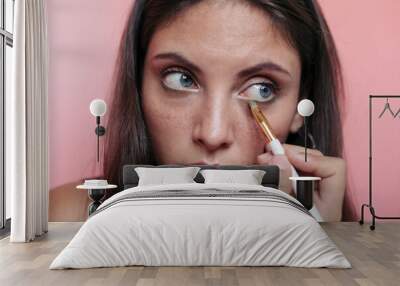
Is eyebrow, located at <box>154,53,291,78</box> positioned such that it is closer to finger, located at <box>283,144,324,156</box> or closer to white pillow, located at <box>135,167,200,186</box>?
finger, located at <box>283,144,324,156</box>

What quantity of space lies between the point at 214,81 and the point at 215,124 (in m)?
0.50

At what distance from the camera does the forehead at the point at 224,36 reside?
7047 mm

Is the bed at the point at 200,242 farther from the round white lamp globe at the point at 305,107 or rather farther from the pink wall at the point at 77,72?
the pink wall at the point at 77,72

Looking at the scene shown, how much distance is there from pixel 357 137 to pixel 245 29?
6.19 feet

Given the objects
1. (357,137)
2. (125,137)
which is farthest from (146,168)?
(357,137)

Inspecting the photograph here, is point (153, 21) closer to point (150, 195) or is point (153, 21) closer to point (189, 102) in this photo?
point (189, 102)

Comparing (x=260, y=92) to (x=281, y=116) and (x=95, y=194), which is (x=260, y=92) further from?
(x=95, y=194)

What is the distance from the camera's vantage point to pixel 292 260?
450 centimetres

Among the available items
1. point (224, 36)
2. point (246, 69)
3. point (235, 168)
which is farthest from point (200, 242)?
point (224, 36)

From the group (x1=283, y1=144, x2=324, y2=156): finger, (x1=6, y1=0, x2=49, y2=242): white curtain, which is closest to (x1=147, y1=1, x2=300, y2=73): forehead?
(x1=283, y1=144, x2=324, y2=156): finger

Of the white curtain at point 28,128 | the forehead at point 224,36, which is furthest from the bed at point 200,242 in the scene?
the forehead at point 224,36

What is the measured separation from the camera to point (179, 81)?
7.07 meters

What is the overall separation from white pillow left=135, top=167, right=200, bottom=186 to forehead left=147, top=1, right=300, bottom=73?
1330 millimetres

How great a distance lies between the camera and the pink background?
7.30 metres
